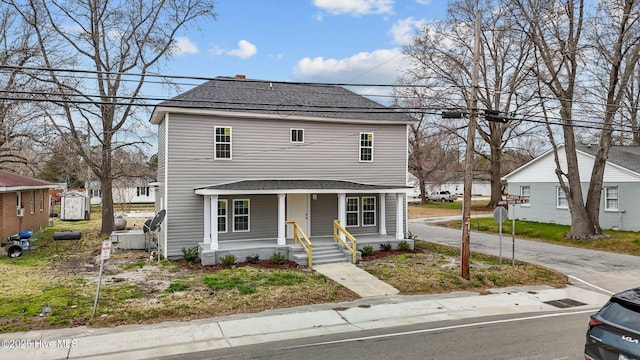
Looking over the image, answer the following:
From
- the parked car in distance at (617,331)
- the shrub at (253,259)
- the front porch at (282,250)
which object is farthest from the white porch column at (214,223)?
the parked car in distance at (617,331)

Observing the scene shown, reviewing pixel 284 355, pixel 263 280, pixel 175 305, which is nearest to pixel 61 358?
pixel 175 305

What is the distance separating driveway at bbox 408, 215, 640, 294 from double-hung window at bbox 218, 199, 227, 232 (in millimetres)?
11971

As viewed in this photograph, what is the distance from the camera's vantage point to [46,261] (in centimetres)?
1691

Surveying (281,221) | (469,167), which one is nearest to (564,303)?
(469,167)

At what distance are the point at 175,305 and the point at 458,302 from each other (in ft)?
24.9

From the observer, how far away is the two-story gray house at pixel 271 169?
17.1 metres

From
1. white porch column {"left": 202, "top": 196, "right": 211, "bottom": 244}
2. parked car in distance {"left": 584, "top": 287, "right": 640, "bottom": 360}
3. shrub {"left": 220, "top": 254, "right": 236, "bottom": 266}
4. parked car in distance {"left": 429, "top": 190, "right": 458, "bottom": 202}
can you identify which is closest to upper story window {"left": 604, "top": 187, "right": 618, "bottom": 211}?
→ shrub {"left": 220, "top": 254, "right": 236, "bottom": 266}

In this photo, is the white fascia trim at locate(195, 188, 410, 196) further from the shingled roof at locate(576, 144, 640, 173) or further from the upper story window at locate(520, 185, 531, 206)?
the upper story window at locate(520, 185, 531, 206)

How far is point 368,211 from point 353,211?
2.70 ft

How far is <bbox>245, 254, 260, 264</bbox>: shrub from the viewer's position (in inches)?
634

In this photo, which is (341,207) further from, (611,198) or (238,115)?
(611,198)

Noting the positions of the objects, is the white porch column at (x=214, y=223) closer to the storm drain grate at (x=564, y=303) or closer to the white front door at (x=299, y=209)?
the white front door at (x=299, y=209)

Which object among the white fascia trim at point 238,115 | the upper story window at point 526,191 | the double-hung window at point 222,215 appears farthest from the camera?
the upper story window at point 526,191

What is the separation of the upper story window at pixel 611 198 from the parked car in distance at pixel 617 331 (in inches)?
940
